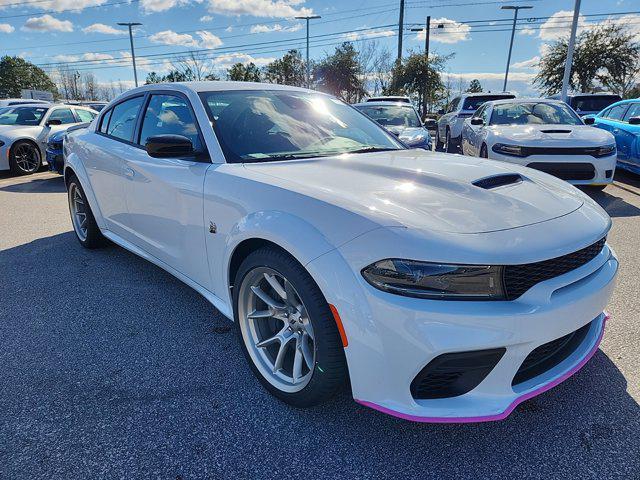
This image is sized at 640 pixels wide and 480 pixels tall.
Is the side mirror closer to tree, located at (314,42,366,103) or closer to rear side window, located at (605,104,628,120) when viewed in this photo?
rear side window, located at (605,104,628,120)

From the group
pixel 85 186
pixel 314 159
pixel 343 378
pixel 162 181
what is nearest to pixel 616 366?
pixel 343 378

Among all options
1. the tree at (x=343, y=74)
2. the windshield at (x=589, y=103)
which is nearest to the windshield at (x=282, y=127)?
the windshield at (x=589, y=103)

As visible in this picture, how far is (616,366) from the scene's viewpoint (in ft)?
8.00

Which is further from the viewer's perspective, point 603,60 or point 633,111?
point 603,60

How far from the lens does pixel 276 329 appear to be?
240 cm

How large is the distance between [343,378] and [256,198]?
3.05ft

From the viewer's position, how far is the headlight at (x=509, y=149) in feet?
21.2

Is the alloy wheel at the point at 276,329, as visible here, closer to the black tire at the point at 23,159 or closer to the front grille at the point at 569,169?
the front grille at the point at 569,169

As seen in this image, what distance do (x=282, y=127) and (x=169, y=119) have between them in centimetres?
85

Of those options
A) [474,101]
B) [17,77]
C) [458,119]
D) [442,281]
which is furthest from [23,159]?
[17,77]

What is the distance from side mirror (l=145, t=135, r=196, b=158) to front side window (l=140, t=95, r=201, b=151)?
135 mm

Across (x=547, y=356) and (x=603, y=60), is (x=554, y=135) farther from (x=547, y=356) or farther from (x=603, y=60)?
(x=603, y=60)

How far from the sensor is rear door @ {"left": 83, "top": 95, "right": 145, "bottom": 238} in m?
3.54

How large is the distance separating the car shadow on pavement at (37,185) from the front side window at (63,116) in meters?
1.73
